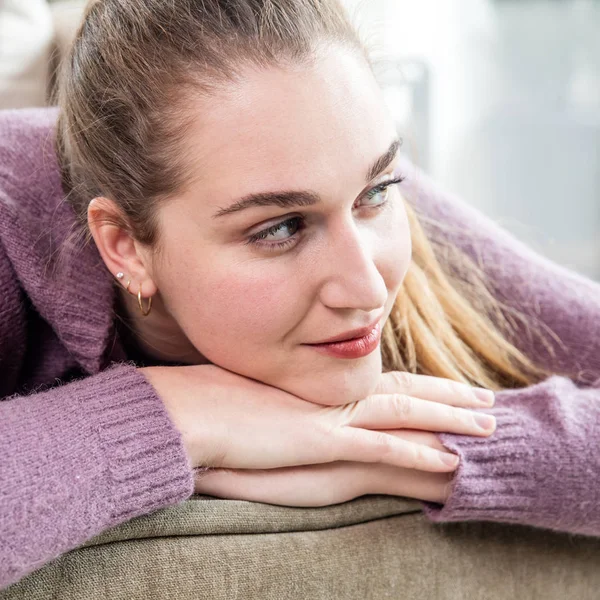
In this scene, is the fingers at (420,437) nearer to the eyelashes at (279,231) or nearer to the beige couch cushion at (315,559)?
the beige couch cushion at (315,559)

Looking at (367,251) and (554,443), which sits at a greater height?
(367,251)

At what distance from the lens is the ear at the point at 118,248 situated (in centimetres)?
103

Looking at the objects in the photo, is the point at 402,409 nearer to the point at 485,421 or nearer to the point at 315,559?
the point at 485,421

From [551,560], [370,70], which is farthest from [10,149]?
[551,560]

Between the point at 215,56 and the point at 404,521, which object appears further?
the point at 404,521

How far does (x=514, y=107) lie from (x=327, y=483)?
74.0 inches

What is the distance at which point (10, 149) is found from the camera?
1181 millimetres

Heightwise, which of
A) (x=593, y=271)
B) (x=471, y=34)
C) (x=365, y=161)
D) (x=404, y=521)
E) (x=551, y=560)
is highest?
(x=365, y=161)

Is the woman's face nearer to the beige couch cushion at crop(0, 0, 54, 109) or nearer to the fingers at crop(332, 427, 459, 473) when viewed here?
the fingers at crop(332, 427, 459, 473)

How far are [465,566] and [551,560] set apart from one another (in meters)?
0.15

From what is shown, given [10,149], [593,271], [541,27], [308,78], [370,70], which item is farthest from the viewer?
[593,271]

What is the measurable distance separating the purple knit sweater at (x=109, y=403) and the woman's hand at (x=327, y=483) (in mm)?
31

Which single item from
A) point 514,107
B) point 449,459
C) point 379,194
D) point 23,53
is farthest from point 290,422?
point 514,107

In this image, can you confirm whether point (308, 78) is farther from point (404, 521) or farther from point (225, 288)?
point (404, 521)
